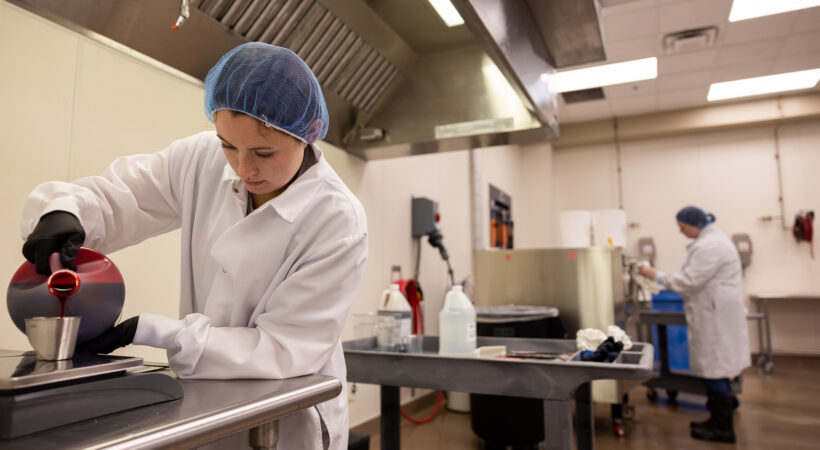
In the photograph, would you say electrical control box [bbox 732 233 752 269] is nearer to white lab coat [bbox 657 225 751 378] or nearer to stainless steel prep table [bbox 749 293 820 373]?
stainless steel prep table [bbox 749 293 820 373]

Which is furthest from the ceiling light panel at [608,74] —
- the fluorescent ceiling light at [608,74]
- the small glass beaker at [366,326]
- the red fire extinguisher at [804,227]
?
the small glass beaker at [366,326]

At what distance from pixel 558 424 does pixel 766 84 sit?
18.0 feet

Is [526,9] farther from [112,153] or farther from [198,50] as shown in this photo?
[112,153]

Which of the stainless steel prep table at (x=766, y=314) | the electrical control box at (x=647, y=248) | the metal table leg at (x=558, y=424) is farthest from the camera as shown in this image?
the electrical control box at (x=647, y=248)

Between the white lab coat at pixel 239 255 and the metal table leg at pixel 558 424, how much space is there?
0.61m

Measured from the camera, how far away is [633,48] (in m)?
4.44

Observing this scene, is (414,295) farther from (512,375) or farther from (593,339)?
(512,375)

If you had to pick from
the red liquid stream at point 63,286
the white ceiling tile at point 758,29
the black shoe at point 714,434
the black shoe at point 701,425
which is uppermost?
the white ceiling tile at point 758,29

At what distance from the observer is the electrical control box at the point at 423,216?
3439 millimetres

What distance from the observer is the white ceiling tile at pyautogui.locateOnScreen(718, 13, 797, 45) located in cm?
399

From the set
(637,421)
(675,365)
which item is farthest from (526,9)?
(675,365)

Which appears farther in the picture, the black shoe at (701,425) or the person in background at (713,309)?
the person in background at (713,309)

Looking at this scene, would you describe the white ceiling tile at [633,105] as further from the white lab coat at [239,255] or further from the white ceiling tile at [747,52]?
the white lab coat at [239,255]

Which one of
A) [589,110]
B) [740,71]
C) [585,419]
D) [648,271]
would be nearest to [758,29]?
[740,71]
